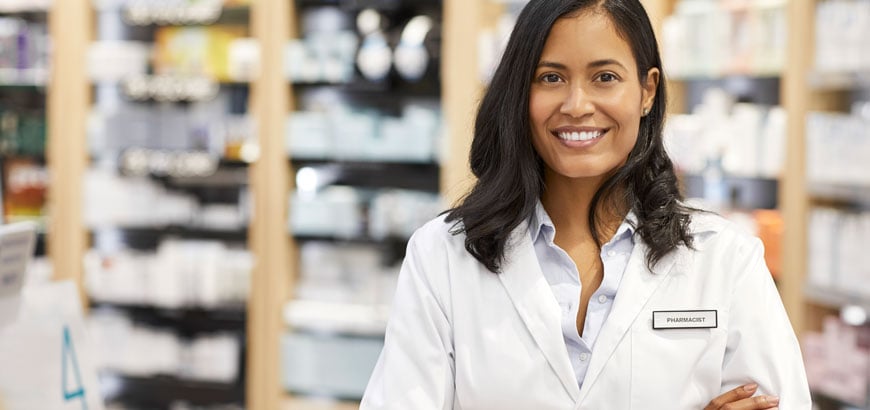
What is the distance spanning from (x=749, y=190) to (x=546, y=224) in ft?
10.3

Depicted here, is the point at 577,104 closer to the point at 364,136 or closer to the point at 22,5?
the point at 364,136

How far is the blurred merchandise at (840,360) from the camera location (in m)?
3.98

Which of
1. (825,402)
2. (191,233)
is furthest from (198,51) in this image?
(825,402)

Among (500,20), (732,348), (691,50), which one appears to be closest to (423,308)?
(732,348)

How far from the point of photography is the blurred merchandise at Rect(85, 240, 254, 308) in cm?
559

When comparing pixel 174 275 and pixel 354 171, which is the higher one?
pixel 354 171

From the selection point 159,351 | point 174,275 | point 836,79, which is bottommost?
point 159,351

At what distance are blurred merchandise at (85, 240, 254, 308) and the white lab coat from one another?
3801mm

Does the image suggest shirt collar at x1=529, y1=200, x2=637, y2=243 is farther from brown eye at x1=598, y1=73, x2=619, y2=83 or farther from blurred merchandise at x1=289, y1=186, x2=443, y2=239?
blurred merchandise at x1=289, y1=186, x2=443, y2=239

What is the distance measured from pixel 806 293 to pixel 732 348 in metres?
2.53

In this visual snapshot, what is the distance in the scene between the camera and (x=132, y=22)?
586cm

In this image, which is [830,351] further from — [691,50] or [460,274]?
[460,274]

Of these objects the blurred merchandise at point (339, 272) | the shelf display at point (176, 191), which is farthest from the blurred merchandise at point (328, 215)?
the shelf display at point (176, 191)

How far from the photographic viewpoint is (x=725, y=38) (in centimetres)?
445
